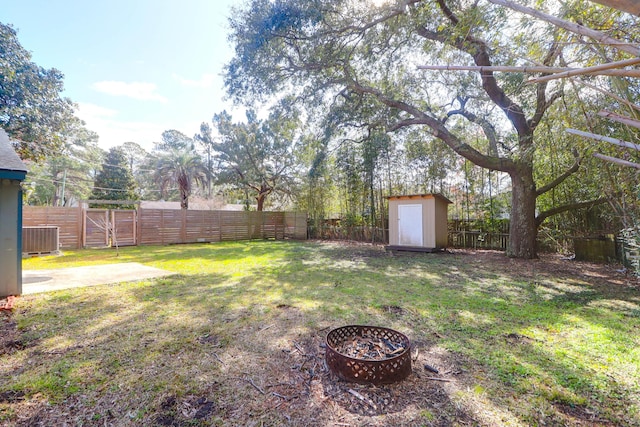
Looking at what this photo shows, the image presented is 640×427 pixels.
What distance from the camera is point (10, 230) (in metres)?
3.50

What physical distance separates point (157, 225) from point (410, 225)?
8603 mm

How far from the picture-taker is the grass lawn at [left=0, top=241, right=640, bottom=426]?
1.60m

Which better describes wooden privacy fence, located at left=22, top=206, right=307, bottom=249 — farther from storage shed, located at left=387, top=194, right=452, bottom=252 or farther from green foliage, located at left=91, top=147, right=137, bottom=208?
green foliage, located at left=91, top=147, right=137, bottom=208

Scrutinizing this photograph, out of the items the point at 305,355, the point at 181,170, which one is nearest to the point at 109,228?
the point at 181,170

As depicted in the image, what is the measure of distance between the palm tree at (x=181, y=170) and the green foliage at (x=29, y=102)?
5520 mm

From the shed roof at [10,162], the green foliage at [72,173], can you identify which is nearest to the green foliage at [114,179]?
the green foliage at [72,173]

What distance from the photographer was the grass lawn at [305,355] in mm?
1600

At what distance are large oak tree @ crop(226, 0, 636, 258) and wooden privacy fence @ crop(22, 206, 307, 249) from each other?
5353 millimetres

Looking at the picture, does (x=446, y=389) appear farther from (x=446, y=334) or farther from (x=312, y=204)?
(x=312, y=204)

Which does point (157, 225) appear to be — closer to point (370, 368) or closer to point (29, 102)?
point (29, 102)

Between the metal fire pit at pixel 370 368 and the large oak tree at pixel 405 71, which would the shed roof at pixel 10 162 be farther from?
the large oak tree at pixel 405 71

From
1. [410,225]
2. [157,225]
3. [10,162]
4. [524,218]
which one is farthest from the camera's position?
[157,225]

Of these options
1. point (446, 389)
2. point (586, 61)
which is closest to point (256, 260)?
point (446, 389)

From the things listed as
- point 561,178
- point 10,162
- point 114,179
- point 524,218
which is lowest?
Answer: point 524,218
